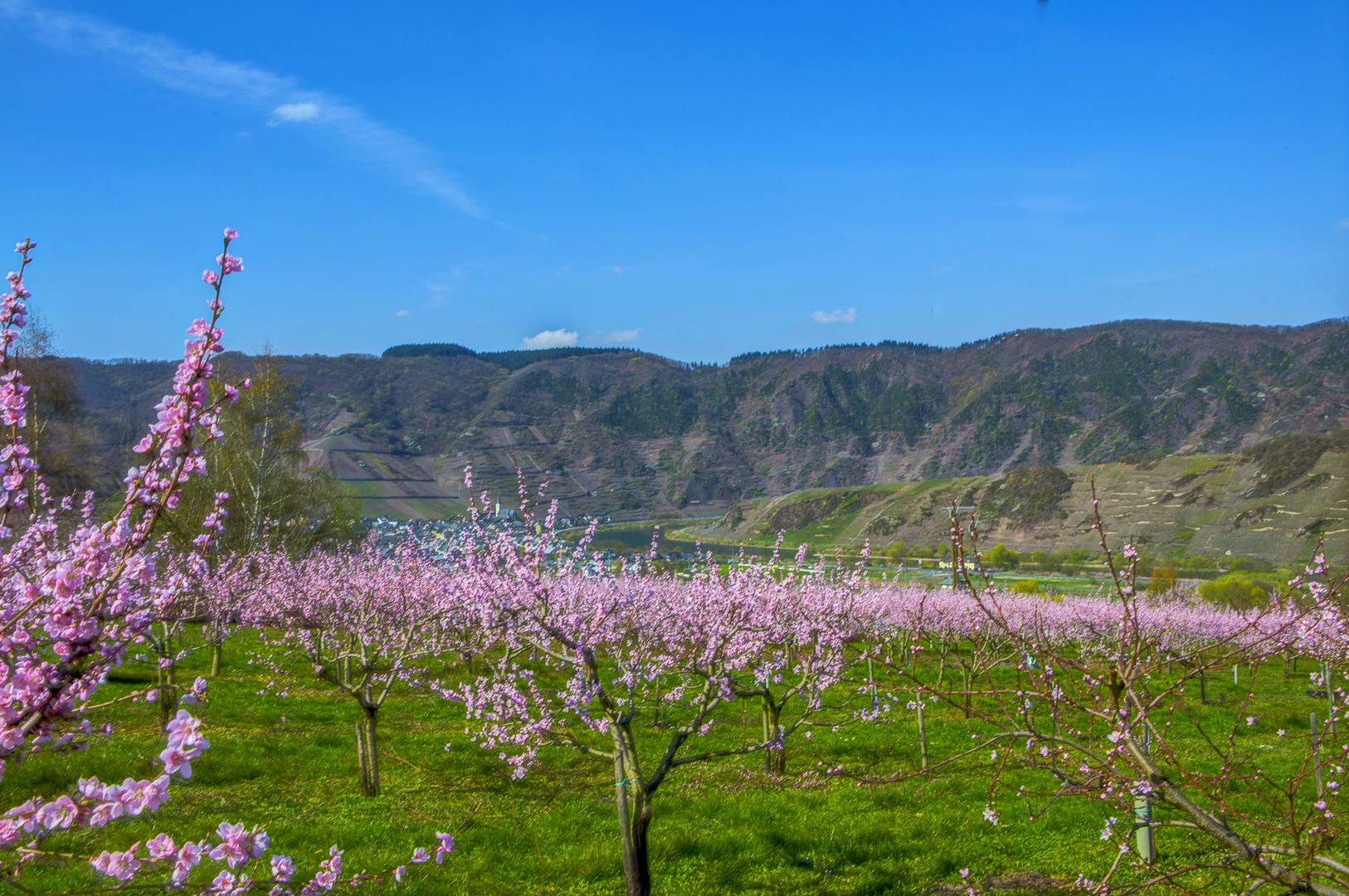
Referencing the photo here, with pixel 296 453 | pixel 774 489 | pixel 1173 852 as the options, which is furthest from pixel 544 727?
pixel 774 489

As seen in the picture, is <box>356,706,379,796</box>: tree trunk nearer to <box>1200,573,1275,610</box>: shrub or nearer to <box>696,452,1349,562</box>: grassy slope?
<box>1200,573,1275,610</box>: shrub

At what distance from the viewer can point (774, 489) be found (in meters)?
186

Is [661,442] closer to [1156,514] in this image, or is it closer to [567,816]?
[1156,514]

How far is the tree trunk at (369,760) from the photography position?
11336mm

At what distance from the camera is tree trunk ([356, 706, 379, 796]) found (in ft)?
37.2

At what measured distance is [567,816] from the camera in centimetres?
1099

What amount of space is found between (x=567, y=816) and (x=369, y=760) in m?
3.26

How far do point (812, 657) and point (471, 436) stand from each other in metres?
148

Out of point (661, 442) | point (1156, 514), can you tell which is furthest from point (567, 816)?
point (661, 442)

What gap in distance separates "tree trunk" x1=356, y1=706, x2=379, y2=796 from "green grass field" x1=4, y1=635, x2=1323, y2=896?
0.84ft

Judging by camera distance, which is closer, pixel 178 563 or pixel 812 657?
pixel 812 657

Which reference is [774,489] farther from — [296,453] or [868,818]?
[868,818]

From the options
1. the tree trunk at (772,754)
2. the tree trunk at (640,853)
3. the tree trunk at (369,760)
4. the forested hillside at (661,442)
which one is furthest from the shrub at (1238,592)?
the forested hillside at (661,442)

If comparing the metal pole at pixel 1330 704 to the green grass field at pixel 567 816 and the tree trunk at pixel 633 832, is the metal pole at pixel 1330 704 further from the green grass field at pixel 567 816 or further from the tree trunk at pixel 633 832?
the tree trunk at pixel 633 832
